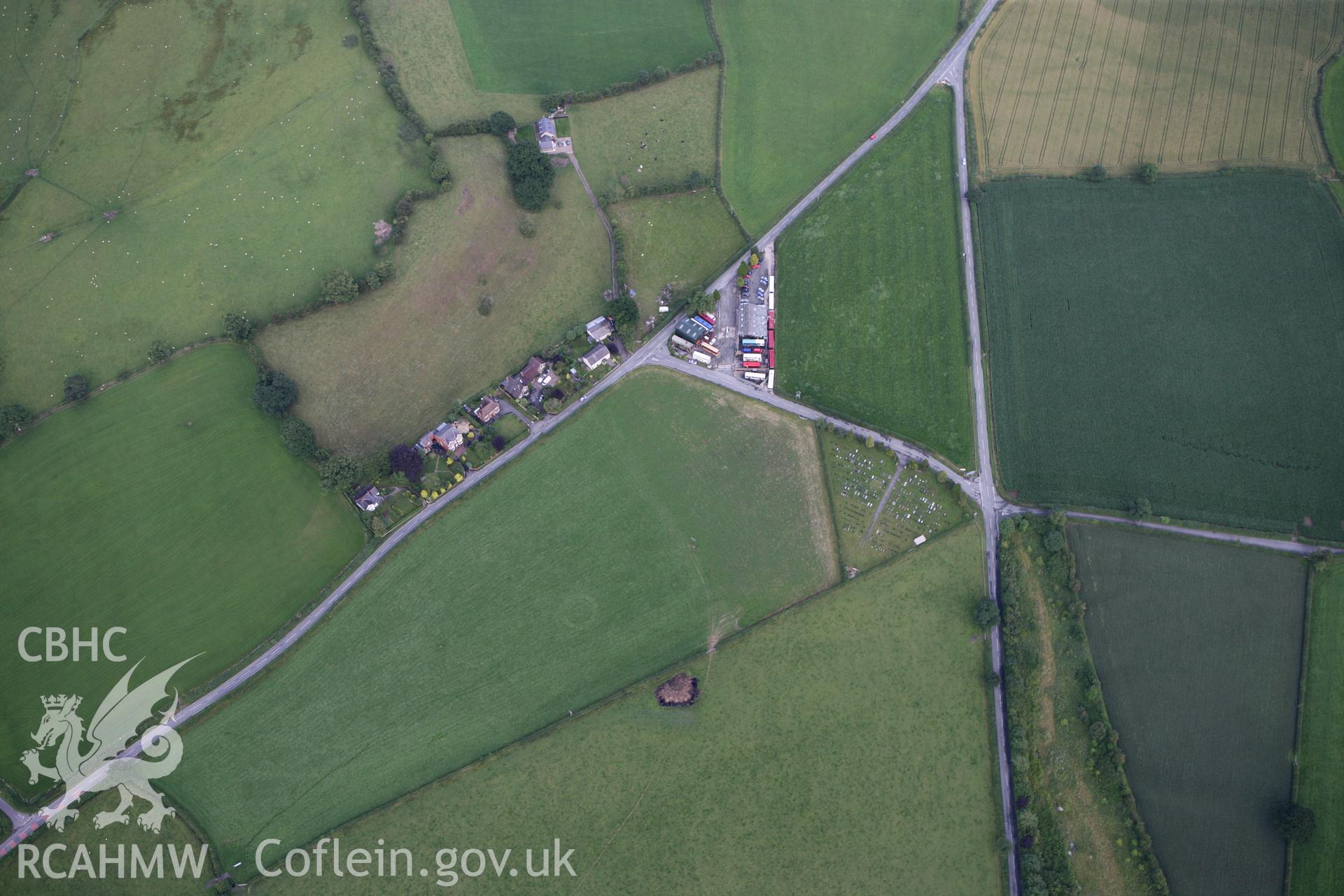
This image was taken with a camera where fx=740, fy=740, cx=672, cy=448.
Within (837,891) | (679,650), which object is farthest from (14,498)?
(837,891)

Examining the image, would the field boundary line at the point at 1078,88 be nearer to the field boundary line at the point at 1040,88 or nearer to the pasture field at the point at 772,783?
the field boundary line at the point at 1040,88

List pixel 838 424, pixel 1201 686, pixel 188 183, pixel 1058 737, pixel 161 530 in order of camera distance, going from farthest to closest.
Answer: pixel 188 183
pixel 838 424
pixel 161 530
pixel 1201 686
pixel 1058 737

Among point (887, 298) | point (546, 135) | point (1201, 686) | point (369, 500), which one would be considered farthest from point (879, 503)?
point (546, 135)

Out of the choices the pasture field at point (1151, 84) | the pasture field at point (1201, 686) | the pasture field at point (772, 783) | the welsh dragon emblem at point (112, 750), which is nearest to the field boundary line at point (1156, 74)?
the pasture field at point (1151, 84)

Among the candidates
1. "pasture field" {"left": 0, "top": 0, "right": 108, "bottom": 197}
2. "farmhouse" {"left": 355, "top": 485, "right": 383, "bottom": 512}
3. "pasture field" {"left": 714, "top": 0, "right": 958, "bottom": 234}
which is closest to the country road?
"pasture field" {"left": 714, "top": 0, "right": 958, "bottom": 234}

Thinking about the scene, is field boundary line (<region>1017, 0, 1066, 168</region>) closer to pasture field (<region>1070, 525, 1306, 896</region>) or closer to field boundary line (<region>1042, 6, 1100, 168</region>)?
field boundary line (<region>1042, 6, 1100, 168</region>)

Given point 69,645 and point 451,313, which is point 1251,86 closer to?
point 451,313
